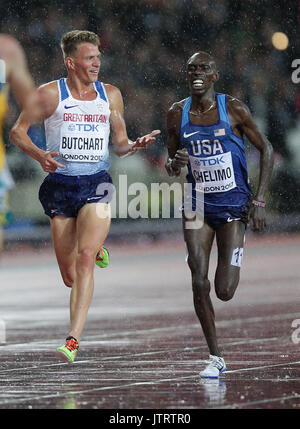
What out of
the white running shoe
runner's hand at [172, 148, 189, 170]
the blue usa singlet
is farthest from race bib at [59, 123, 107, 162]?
the white running shoe

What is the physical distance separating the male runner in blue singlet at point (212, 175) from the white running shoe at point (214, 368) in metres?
0.16

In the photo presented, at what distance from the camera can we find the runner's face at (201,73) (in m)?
8.35

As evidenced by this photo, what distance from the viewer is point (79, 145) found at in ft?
29.0

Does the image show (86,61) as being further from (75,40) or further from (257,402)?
(257,402)

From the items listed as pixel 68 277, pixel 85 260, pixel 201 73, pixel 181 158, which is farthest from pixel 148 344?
pixel 201 73

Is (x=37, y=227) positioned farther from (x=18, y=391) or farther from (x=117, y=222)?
(x=18, y=391)

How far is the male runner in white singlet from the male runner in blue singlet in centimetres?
47

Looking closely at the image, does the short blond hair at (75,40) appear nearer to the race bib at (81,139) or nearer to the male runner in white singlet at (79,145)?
the male runner in white singlet at (79,145)

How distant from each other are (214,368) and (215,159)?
64.0 inches

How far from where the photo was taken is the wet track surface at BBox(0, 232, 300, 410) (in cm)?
691

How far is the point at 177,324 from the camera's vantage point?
12102 millimetres

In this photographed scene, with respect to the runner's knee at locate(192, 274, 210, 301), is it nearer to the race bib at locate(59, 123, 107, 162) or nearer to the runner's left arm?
the runner's left arm
